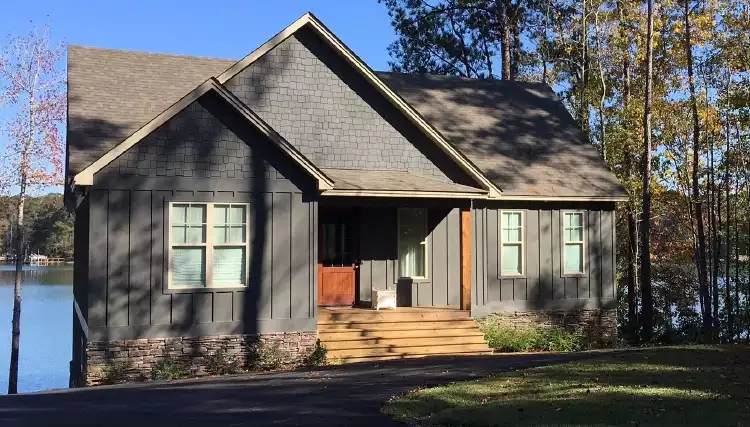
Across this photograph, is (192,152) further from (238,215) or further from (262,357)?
(262,357)

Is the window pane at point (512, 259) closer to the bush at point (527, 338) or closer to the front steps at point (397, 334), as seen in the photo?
the bush at point (527, 338)

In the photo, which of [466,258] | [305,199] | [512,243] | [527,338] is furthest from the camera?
[512,243]

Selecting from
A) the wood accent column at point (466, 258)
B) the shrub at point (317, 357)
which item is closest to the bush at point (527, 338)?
the wood accent column at point (466, 258)

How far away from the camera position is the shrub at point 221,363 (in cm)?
1402

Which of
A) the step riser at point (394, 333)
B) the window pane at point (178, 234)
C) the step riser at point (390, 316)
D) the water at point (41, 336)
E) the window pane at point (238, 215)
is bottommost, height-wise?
the water at point (41, 336)

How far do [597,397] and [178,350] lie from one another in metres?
7.85

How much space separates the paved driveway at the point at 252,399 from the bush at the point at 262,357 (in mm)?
946

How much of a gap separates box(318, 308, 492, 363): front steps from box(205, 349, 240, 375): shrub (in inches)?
74.8

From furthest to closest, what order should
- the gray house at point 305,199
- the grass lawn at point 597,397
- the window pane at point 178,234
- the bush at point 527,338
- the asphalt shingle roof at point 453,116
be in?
1. the bush at point 527,338
2. the asphalt shingle roof at point 453,116
3. the window pane at point 178,234
4. the gray house at point 305,199
5. the grass lawn at point 597,397

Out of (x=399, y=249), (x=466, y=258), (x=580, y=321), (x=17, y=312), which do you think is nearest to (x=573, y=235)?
(x=580, y=321)

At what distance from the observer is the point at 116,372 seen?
1340cm

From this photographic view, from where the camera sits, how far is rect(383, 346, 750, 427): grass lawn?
8.53 metres

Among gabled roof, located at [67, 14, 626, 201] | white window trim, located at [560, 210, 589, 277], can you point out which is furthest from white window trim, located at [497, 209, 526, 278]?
white window trim, located at [560, 210, 589, 277]

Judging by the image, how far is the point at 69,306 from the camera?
42.1 m
